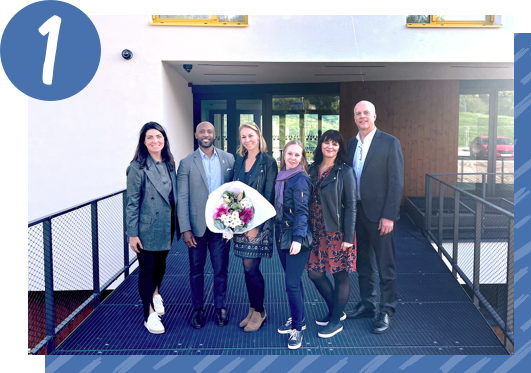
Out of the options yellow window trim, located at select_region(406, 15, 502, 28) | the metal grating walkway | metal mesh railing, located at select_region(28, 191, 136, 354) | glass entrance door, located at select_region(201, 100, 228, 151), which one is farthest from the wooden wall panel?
metal mesh railing, located at select_region(28, 191, 136, 354)

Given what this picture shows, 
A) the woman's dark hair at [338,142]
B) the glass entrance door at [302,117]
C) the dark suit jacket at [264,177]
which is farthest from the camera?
the glass entrance door at [302,117]

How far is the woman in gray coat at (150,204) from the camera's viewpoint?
295 centimetres

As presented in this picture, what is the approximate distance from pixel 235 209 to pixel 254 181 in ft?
0.84

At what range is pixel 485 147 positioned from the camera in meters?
8.45

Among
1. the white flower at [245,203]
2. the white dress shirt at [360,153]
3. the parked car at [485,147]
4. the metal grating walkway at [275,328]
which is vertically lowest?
the metal grating walkway at [275,328]

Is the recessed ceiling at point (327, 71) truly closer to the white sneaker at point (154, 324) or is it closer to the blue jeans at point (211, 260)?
the blue jeans at point (211, 260)

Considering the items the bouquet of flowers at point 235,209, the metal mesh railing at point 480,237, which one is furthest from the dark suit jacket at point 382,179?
the metal mesh railing at point 480,237

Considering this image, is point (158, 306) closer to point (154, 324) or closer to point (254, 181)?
point (154, 324)

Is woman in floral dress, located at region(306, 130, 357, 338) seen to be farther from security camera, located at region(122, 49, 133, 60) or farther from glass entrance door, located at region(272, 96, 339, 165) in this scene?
glass entrance door, located at region(272, 96, 339, 165)

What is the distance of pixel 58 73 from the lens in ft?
10.2

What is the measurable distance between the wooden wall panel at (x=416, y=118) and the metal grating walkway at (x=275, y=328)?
448cm

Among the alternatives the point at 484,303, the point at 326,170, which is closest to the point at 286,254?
the point at 326,170

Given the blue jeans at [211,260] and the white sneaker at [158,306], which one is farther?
the white sneaker at [158,306]

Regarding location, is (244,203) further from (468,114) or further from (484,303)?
(468,114)
